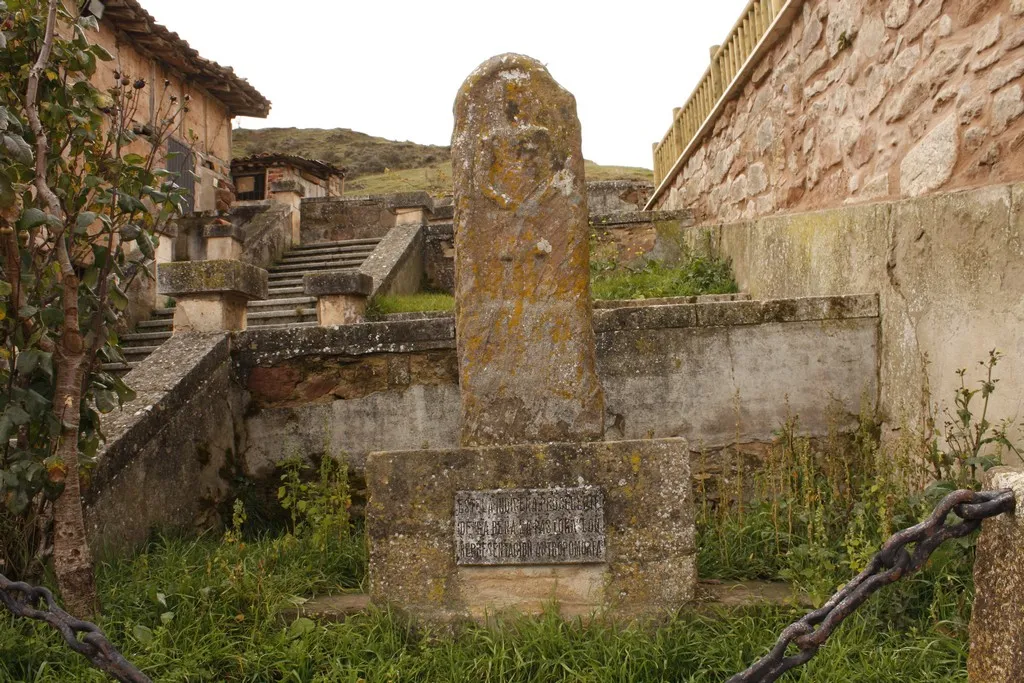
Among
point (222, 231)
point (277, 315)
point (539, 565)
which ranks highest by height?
A: point (222, 231)

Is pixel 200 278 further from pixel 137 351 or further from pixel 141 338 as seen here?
pixel 141 338

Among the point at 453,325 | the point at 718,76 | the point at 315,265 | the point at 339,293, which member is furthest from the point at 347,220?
the point at 453,325

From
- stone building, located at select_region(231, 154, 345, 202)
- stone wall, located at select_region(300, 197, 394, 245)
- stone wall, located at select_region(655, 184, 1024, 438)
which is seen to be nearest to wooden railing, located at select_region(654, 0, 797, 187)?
stone wall, located at select_region(655, 184, 1024, 438)

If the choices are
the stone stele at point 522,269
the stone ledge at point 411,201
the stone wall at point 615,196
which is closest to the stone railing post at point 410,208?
the stone ledge at point 411,201

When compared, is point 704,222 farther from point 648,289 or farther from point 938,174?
point 938,174

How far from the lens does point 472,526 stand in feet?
10.4

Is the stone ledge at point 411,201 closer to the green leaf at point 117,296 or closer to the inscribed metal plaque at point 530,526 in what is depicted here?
the green leaf at point 117,296

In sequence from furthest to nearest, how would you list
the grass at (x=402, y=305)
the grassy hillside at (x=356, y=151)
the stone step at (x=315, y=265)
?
the grassy hillside at (x=356, y=151)
the stone step at (x=315, y=265)
the grass at (x=402, y=305)

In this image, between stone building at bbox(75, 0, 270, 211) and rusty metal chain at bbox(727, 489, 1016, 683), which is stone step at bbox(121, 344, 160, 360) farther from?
rusty metal chain at bbox(727, 489, 1016, 683)

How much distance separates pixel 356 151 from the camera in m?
37.0

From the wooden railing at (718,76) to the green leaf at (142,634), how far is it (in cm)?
580

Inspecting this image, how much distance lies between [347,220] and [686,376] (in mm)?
9771

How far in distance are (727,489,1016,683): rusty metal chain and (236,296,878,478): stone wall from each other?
9.54ft

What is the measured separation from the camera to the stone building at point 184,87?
1330 centimetres
